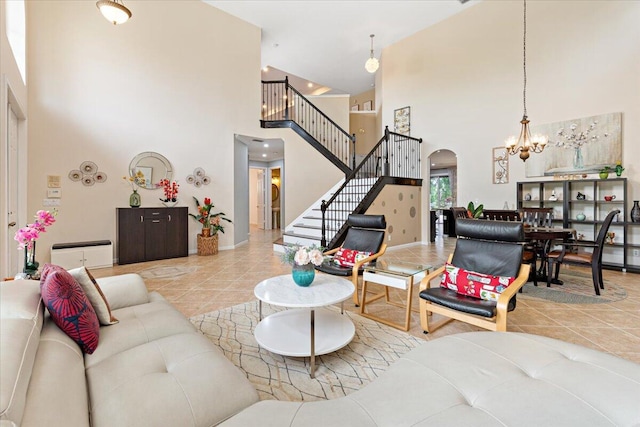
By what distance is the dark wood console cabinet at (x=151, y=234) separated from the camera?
527 centimetres

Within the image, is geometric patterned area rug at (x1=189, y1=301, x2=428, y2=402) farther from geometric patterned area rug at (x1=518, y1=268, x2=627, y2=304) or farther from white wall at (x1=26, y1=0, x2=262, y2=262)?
white wall at (x1=26, y1=0, x2=262, y2=262)

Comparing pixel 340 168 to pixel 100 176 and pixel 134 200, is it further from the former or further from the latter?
pixel 100 176

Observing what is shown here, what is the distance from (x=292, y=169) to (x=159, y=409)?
24.7ft

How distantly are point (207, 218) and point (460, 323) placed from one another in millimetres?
5259

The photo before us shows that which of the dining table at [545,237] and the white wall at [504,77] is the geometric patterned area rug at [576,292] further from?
the white wall at [504,77]

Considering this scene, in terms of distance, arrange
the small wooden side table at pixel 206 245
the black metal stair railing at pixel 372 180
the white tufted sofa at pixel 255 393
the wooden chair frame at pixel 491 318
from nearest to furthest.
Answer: the white tufted sofa at pixel 255 393 < the wooden chair frame at pixel 491 318 < the black metal stair railing at pixel 372 180 < the small wooden side table at pixel 206 245

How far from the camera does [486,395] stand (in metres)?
1.16

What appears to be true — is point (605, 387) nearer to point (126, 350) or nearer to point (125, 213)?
point (126, 350)

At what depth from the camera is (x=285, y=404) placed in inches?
45.6

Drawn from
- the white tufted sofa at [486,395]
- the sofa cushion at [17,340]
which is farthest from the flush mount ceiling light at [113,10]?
the white tufted sofa at [486,395]

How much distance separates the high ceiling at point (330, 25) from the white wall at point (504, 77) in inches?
20.3

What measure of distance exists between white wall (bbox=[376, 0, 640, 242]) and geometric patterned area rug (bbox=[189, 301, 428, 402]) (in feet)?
17.0

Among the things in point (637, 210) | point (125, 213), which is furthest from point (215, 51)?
point (637, 210)

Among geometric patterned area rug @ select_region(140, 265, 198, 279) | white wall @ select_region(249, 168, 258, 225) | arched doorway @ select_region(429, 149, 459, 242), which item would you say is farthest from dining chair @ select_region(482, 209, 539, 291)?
white wall @ select_region(249, 168, 258, 225)
